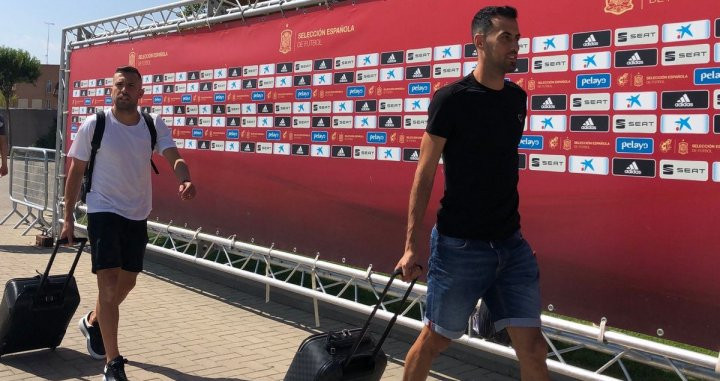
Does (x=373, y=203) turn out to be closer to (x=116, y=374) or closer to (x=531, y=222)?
(x=531, y=222)

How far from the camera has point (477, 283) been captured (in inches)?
128

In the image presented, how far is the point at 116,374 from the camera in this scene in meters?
4.44

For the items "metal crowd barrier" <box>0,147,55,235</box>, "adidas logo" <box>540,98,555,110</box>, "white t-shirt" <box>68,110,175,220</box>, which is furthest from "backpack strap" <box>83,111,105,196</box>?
"metal crowd barrier" <box>0,147,55,235</box>

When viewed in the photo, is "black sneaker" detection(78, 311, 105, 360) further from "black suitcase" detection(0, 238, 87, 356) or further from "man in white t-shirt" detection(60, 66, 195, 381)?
"man in white t-shirt" detection(60, 66, 195, 381)

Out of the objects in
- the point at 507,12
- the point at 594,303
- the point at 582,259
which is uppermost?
the point at 507,12

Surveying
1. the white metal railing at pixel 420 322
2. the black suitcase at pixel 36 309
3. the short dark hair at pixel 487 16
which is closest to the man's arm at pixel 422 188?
the short dark hair at pixel 487 16

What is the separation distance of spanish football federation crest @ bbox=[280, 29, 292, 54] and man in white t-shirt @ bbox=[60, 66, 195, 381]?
2052 millimetres

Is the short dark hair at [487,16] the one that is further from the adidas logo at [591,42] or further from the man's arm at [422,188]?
the adidas logo at [591,42]

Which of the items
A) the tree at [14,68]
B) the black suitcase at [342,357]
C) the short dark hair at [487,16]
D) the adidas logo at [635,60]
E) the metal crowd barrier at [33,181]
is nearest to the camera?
the short dark hair at [487,16]

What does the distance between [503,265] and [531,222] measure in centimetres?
145

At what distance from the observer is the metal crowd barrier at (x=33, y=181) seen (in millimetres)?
10734

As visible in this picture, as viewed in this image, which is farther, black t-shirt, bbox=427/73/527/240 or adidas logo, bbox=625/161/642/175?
adidas logo, bbox=625/161/642/175

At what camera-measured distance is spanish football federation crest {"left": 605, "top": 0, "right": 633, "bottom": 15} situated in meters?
4.11

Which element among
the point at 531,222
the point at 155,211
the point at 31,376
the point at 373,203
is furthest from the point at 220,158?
the point at 531,222
